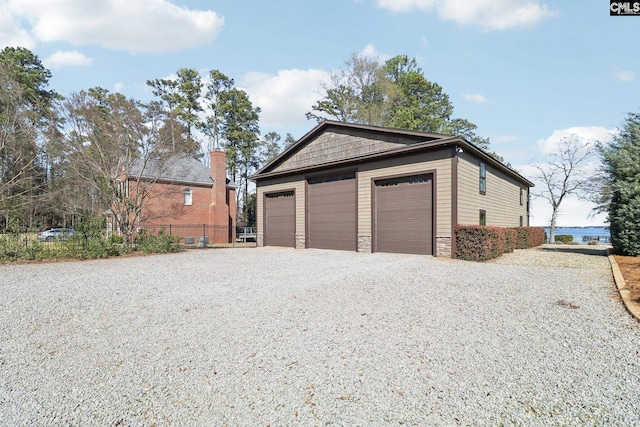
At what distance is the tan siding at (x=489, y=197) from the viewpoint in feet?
36.2

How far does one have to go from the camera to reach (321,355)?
3.29 meters

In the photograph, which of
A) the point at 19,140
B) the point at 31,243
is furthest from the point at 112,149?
the point at 31,243

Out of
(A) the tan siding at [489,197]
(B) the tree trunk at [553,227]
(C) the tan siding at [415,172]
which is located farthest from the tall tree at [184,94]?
(B) the tree trunk at [553,227]

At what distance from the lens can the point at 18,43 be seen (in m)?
29.8

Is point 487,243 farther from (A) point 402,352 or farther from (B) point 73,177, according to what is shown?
(B) point 73,177

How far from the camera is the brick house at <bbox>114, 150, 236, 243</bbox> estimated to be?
73.4ft

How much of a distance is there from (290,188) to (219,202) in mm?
11413

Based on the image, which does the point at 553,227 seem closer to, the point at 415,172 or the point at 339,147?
the point at 415,172

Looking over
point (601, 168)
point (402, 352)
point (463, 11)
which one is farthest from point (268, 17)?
point (601, 168)

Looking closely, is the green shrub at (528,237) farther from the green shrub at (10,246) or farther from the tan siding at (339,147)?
the green shrub at (10,246)

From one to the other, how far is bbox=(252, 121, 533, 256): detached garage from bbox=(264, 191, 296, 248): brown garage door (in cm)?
5

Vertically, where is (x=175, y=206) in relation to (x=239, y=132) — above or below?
below

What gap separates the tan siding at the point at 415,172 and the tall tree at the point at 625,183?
5.40m

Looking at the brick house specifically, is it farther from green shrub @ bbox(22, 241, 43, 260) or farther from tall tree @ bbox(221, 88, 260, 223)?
green shrub @ bbox(22, 241, 43, 260)
